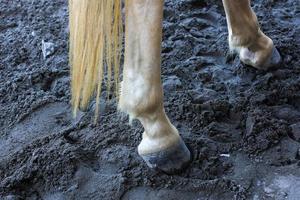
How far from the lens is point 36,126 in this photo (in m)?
1.98

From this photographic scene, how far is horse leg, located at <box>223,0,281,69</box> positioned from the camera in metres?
2.03

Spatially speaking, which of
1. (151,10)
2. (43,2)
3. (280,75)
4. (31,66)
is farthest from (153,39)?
(43,2)

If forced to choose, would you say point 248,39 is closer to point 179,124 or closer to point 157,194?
point 179,124

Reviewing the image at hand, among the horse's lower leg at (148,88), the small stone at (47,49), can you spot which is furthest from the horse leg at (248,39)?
the small stone at (47,49)

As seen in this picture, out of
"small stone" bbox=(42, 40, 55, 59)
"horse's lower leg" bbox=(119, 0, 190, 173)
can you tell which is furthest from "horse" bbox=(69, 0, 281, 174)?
"small stone" bbox=(42, 40, 55, 59)

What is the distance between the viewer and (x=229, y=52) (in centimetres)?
222

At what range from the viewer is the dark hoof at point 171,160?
1723 millimetres

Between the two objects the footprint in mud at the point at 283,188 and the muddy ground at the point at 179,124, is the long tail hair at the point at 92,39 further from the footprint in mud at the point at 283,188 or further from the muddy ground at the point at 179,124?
the footprint in mud at the point at 283,188

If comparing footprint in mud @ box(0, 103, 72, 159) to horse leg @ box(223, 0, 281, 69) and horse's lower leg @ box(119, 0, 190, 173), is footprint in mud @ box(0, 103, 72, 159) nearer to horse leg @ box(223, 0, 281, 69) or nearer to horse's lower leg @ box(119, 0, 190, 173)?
horse's lower leg @ box(119, 0, 190, 173)

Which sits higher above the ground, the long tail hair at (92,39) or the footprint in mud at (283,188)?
the long tail hair at (92,39)

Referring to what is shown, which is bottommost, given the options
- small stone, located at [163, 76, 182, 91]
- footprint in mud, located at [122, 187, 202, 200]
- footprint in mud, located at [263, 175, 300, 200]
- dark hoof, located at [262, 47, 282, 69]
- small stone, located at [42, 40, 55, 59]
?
footprint in mud, located at [122, 187, 202, 200]

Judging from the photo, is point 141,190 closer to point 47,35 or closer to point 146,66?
point 146,66

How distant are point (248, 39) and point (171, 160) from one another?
0.65 metres

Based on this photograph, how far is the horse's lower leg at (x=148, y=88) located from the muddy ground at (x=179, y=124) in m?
0.06
